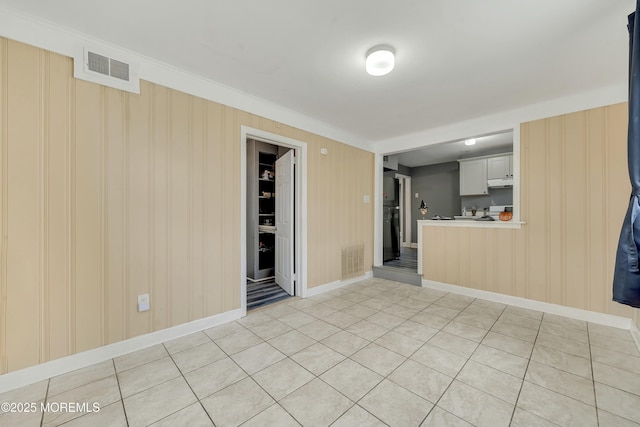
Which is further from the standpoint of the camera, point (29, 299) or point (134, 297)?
point (134, 297)

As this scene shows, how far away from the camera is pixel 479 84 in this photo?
2.55 metres

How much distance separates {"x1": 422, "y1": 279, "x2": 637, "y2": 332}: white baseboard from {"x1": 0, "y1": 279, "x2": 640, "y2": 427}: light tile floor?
141mm

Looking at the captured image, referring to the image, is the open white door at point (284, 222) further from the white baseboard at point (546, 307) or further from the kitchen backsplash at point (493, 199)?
the kitchen backsplash at point (493, 199)

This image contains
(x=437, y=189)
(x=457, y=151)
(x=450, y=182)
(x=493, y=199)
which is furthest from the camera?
(x=437, y=189)

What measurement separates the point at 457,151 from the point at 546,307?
3564 mm

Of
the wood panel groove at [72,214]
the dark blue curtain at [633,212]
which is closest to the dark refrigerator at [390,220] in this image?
the dark blue curtain at [633,212]

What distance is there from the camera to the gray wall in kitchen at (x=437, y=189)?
641 centimetres

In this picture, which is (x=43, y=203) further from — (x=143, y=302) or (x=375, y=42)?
(x=375, y=42)

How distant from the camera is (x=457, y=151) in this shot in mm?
5387

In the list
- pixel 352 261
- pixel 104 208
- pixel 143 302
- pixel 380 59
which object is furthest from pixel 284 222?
pixel 380 59

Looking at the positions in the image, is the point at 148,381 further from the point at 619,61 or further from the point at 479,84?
the point at 619,61

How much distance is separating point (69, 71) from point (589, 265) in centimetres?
525

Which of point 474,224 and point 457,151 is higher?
point 457,151

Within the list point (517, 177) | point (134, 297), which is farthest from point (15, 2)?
point (517, 177)
